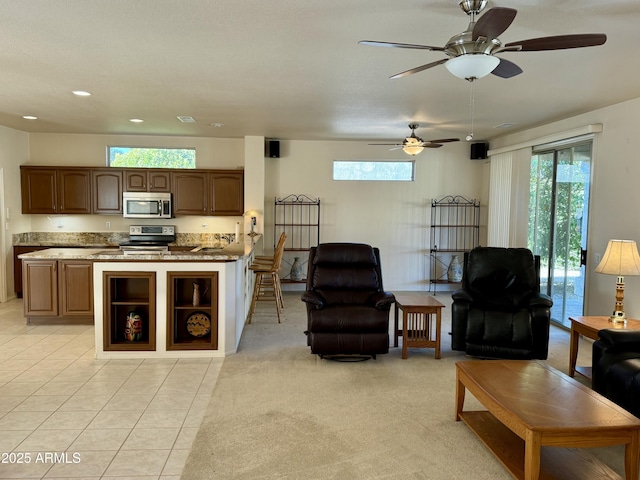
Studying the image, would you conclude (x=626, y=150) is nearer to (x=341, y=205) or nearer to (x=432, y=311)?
(x=432, y=311)

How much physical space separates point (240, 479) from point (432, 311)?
2559 mm

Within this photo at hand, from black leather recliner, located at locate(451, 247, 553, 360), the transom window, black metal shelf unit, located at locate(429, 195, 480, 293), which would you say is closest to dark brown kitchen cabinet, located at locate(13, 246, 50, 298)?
the transom window

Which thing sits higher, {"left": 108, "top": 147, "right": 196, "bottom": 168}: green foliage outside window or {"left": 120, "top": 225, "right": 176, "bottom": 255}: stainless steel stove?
{"left": 108, "top": 147, "right": 196, "bottom": 168}: green foliage outside window

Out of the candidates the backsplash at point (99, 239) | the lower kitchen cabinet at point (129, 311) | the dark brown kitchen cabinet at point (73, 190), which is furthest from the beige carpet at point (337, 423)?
the dark brown kitchen cabinet at point (73, 190)

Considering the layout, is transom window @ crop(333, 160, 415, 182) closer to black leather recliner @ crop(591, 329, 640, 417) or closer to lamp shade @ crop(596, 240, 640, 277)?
lamp shade @ crop(596, 240, 640, 277)

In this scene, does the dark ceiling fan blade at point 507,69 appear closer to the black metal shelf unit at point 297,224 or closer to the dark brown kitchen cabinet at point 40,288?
the dark brown kitchen cabinet at point 40,288

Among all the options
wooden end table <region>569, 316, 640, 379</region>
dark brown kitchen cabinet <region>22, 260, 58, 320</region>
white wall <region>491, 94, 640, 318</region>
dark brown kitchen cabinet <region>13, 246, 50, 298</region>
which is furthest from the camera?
dark brown kitchen cabinet <region>13, 246, 50, 298</region>

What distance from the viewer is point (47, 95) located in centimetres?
459

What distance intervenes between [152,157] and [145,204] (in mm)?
918

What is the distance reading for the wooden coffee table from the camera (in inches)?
84.4

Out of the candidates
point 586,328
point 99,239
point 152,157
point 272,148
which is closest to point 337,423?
point 586,328

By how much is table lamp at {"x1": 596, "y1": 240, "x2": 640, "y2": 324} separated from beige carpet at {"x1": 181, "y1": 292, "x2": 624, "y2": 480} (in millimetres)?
732

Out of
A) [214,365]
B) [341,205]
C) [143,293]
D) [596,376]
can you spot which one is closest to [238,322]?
[214,365]

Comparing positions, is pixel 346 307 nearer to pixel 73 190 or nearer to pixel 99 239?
pixel 99 239
